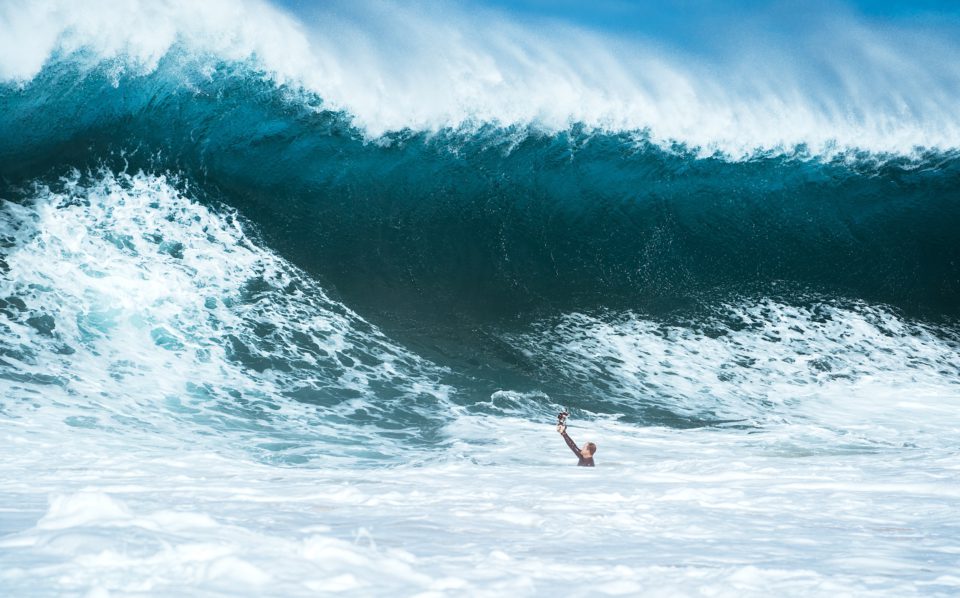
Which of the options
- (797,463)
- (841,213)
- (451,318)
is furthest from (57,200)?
(841,213)

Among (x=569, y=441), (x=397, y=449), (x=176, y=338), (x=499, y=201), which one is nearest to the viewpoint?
(x=569, y=441)

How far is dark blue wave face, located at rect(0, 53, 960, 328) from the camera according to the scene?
872 centimetres

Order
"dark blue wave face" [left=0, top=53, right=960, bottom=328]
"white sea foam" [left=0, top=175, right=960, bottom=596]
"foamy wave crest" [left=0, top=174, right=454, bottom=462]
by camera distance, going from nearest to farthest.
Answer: "white sea foam" [left=0, top=175, right=960, bottom=596] < "foamy wave crest" [left=0, top=174, right=454, bottom=462] < "dark blue wave face" [left=0, top=53, right=960, bottom=328]

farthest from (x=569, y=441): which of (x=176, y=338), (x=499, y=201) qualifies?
(x=499, y=201)

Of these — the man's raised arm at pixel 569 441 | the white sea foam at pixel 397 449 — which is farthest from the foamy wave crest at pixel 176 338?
the man's raised arm at pixel 569 441

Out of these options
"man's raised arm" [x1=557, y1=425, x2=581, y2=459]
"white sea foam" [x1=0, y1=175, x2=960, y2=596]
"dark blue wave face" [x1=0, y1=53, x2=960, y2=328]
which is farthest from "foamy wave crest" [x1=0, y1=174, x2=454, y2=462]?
"man's raised arm" [x1=557, y1=425, x2=581, y2=459]

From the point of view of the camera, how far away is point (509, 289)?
8648mm

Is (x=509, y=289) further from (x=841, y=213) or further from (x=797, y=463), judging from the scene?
(x=841, y=213)

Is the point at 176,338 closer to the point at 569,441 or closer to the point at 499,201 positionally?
the point at 569,441

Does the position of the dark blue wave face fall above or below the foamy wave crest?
above

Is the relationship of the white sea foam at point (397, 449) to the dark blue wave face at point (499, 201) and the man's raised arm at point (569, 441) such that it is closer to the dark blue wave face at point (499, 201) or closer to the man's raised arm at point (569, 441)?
the man's raised arm at point (569, 441)

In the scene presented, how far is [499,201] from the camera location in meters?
9.70

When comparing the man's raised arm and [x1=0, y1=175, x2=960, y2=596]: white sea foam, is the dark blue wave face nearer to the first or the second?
[x1=0, y1=175, x2=960, y2=596]: white sea foam

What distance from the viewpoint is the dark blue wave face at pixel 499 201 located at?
8719 mm
